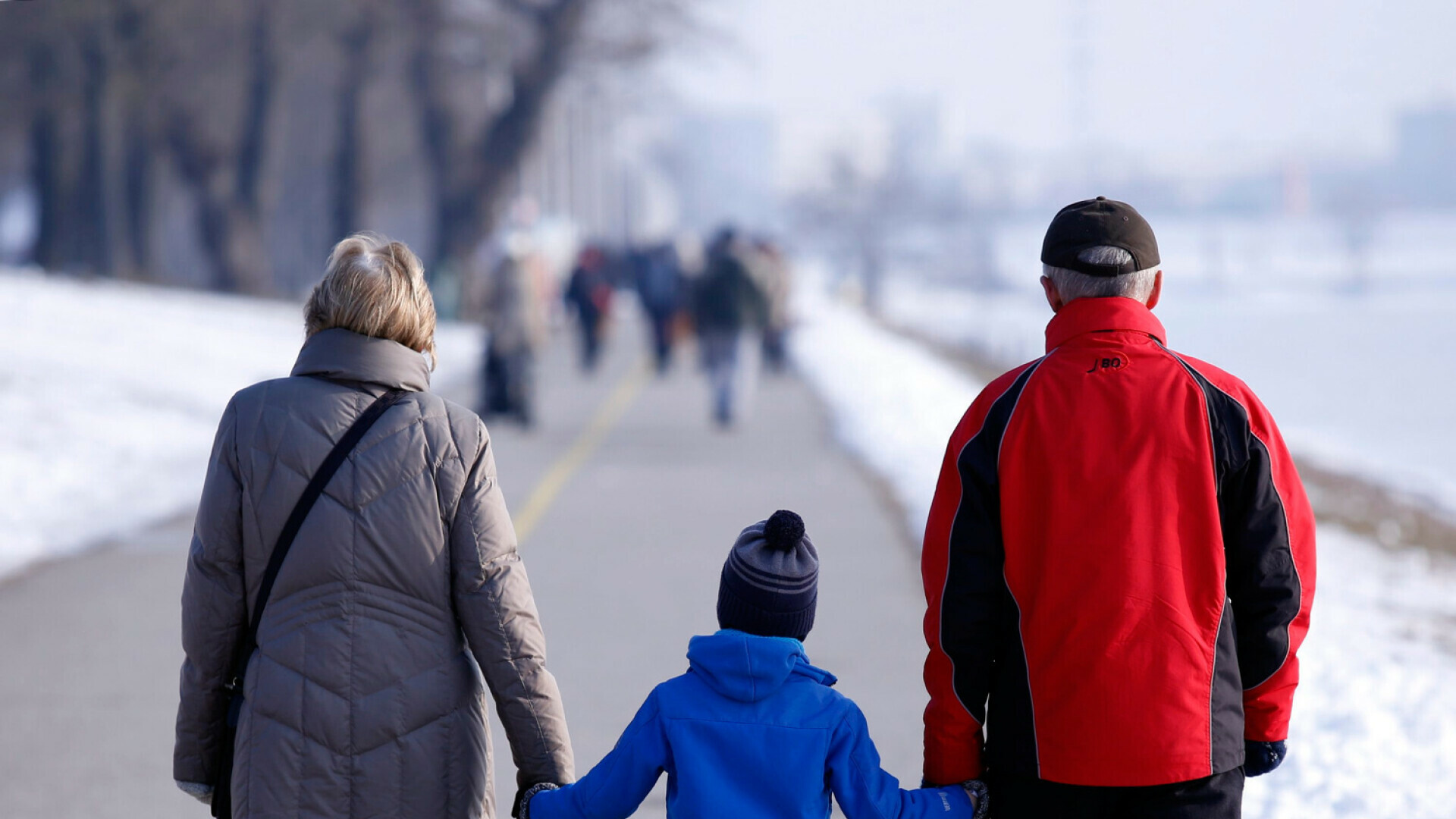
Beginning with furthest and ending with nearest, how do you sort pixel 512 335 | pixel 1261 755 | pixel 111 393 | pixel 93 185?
pixel 93 185 < pixel 111 393 < pixel 512 335 < pixel 1261 755

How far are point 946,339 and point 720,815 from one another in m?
32.0

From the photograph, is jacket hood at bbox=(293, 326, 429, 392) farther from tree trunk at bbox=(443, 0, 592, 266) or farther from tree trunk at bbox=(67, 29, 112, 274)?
tree trunk at bbox=(443, 0, 592, 266)

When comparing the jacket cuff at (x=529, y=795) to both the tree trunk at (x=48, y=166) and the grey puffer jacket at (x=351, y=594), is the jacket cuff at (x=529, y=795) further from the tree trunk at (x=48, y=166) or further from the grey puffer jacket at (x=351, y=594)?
the tree trunk at (x=48, y=166)

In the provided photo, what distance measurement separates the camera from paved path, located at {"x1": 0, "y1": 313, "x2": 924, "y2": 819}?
5328 mm

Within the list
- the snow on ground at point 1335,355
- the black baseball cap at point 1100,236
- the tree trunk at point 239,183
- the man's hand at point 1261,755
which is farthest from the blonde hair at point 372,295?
the tree trunk at point 239,183

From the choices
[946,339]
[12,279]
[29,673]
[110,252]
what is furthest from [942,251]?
[29,673]

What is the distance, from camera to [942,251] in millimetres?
81188

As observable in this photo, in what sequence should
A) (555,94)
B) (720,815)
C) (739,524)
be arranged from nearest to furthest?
1. (720,815)
2. (739,524)
3. (555,94)

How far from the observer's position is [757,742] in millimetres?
2660

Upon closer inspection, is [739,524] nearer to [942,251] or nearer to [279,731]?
[279,731]

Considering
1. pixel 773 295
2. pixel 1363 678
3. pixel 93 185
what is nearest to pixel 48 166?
pixel 93 185

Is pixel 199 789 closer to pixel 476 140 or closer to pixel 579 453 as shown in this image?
pixel 579 453

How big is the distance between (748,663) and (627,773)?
1.01 ft

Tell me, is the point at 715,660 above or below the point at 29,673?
above
